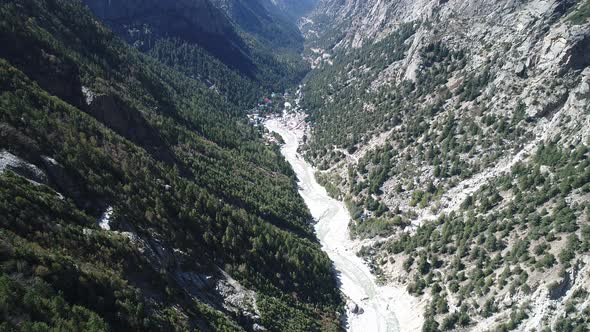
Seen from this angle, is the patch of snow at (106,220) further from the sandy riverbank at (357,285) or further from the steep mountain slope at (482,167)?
the steep mountain slope at (482,167)

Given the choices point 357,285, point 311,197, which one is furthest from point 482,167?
point 311,197

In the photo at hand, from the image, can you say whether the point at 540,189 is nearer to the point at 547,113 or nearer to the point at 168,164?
the point at 547,113

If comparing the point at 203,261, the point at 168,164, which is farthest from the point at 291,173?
the point at 203,261

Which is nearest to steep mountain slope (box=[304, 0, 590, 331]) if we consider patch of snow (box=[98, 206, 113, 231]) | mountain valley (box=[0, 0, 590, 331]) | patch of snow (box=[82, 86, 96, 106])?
mountain valley (box=[0, 0, 590, 331])

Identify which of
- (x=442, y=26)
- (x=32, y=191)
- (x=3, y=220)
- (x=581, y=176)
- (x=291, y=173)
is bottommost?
(x=3, y=220)

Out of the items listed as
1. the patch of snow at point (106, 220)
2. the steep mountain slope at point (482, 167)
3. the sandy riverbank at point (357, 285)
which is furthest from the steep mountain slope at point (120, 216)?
the steep mountain slope at point (482, 167)

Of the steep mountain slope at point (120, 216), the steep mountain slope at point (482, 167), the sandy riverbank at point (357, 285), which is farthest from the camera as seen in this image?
the sandy riverbank at point (357, 285)
